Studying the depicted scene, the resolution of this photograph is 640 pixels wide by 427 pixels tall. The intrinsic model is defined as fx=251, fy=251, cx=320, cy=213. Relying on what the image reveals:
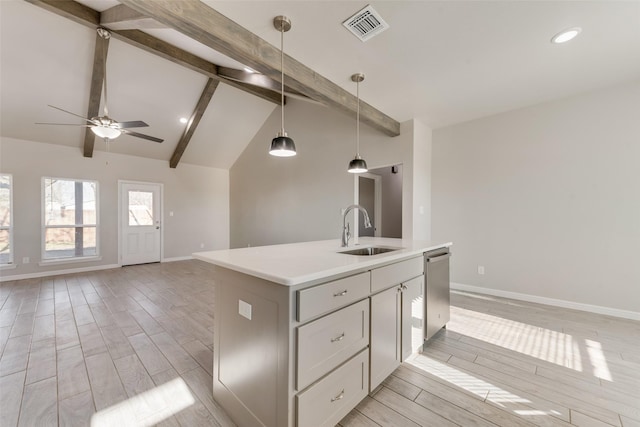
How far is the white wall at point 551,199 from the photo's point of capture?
297 cm

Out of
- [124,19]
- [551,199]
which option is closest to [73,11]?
[124,19]

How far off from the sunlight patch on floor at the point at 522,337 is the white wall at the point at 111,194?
6684 millimetres

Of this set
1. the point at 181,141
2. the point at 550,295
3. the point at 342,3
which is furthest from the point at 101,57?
the point at 550,295

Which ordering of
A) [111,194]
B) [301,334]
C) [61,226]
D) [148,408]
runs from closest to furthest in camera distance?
[301,334], [148,408], [61,226], [111,194]

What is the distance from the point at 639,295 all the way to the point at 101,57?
7.75 metres

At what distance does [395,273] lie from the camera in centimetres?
187

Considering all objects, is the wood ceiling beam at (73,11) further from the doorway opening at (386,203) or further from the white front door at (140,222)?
the doorway opening at (386,203)

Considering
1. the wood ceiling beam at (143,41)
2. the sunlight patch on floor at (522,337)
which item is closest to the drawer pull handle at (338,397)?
the sunlight patch on floor at (522,337)

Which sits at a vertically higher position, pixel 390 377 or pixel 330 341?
pixel 330 341

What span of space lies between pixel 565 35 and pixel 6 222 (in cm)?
854

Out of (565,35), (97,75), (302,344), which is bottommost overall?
(302,344)

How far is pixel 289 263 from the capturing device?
1.49 metres

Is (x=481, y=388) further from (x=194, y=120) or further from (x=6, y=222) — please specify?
(x=6, y=222)

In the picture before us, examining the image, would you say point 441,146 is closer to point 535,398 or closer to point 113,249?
point 535,398
